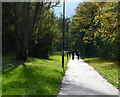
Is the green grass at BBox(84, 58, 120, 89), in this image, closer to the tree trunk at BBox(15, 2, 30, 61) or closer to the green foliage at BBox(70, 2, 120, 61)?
the green foliage at BBox(70, 2, 120, 61)

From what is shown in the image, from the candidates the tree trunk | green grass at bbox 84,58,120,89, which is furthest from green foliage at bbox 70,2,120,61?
the tree trunk

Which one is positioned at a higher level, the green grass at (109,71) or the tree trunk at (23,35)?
the tree trunk at (23,35)

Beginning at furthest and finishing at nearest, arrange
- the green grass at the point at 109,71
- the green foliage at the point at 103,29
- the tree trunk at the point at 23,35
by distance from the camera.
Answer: the tree trunk at the point at 23,35 < the green foliage at the point at 103,29 < the green grass at the point at 109,71

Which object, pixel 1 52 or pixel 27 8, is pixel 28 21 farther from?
pixel 1 52

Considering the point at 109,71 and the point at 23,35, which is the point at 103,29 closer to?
the point at 109,71

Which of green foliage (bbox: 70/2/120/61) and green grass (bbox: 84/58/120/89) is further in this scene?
green foliage (bbox: 70/2/120/61)

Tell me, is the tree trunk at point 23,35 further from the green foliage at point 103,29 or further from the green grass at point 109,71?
the green grass at point 109,71

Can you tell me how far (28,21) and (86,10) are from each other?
2434 cm

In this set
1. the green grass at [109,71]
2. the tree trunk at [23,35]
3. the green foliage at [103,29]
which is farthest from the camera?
the tree trunk at [23,35]

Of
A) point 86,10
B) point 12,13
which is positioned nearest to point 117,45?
point 12,13

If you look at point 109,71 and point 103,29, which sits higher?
point 103,29

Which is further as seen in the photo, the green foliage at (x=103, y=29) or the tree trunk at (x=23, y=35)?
the tree trunk at (x=23, y=35)

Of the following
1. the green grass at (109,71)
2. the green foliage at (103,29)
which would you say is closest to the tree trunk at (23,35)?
the green foliage at (103,29)

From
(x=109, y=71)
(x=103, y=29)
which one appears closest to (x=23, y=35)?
(x=103, y=29)
